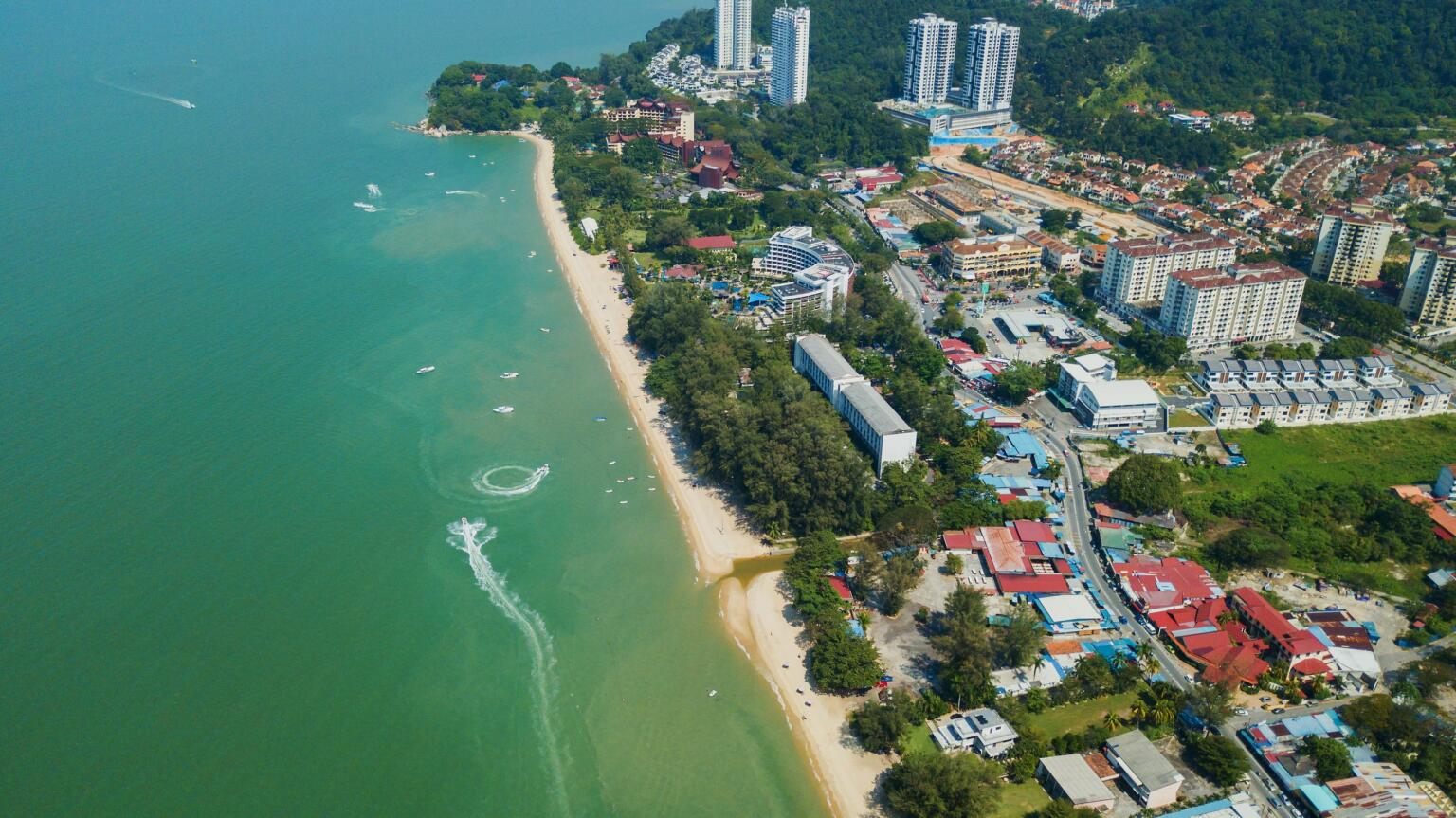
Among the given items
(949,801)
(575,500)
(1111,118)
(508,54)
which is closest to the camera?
(949,801)

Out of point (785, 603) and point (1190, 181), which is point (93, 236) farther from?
point (1190, 181)

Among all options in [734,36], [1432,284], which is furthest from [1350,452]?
[734,36]

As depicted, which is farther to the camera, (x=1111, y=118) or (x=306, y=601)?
(x=1111, y=118)

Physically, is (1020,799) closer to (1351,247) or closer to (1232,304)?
(1232,304)

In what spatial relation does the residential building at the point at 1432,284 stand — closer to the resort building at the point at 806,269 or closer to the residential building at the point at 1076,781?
the resort building at the point at 806,269

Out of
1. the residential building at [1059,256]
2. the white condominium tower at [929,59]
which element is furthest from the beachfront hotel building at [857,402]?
the white condominium tower at [929,59]

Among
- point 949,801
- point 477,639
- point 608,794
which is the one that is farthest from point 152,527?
point 949,801
